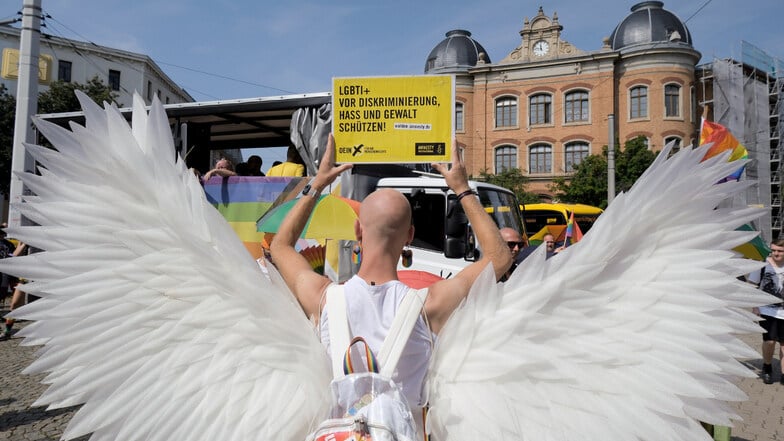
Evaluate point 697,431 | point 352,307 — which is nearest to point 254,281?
point 352,307

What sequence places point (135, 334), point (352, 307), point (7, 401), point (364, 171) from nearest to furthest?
1. point (352, 307)
2. point (135, 334)
3. point (7, 401)
4. point (364, 171)

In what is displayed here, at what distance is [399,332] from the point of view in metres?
1.71

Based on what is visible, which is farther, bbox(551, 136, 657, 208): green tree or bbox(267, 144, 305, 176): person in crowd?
bbox(551, 136, 657, 208): green tree

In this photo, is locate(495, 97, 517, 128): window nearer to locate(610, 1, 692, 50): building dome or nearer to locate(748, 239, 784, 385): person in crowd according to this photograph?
locate(610, 1, 692, 50): building dome

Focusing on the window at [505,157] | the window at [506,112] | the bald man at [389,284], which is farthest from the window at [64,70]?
the bald man at [389,284]

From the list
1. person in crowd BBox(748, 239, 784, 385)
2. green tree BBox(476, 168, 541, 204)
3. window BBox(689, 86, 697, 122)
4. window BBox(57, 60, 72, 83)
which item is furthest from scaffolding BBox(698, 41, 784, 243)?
window BBox(57, 60, 72, 83)

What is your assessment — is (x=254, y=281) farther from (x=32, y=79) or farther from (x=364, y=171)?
(x=32, y=79)

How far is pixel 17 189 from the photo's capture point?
8.94 meters

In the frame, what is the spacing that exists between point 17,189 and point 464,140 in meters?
33.9

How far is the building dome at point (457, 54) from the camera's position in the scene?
41.9m

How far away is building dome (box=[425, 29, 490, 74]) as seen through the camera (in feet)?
137

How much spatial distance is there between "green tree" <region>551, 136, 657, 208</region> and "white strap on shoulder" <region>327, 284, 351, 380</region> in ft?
104

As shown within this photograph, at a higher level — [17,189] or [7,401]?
[17,189]

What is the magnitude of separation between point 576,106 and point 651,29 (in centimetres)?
753
